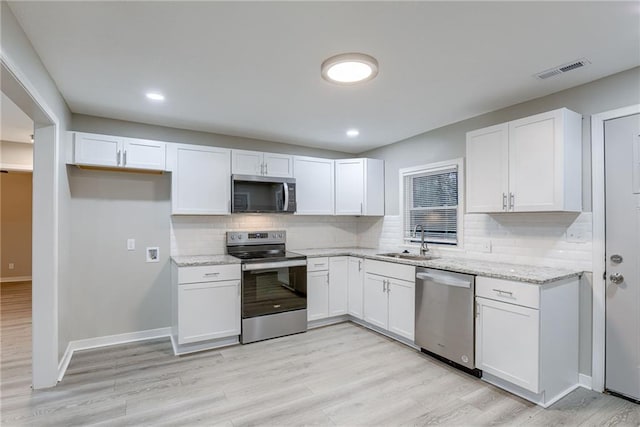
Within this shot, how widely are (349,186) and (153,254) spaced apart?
264cm

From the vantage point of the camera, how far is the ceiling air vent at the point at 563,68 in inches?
90.4

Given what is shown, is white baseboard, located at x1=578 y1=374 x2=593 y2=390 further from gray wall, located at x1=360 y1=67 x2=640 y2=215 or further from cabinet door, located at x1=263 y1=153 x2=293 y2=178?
cabinet door, located at x1=263 y1=153 x2=293 y2=178

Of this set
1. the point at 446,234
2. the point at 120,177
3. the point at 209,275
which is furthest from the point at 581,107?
the point at 120,177

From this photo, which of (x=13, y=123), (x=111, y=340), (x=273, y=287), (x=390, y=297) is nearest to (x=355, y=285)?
(x=390, y=297)

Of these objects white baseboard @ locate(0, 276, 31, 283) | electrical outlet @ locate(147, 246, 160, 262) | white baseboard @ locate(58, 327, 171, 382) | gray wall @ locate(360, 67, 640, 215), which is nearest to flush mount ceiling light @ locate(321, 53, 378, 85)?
gray wall @ locate(360, 67, 640, 215)

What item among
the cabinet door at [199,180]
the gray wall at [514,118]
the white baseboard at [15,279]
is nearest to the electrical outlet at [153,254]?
the cabinet door at [199,180]

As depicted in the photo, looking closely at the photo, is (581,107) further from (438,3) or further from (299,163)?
(299,163)

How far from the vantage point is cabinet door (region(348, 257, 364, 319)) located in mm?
4121

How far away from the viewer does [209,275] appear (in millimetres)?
3402

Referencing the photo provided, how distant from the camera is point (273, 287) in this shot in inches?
147

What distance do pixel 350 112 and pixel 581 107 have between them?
196cm

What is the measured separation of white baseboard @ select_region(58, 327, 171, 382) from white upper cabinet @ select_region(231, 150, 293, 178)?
2057mm

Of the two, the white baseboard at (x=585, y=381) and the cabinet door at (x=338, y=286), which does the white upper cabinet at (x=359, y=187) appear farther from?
the white baseboard at (x=585, y=381)

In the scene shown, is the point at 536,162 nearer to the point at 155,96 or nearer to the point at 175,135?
the point at 155,96
